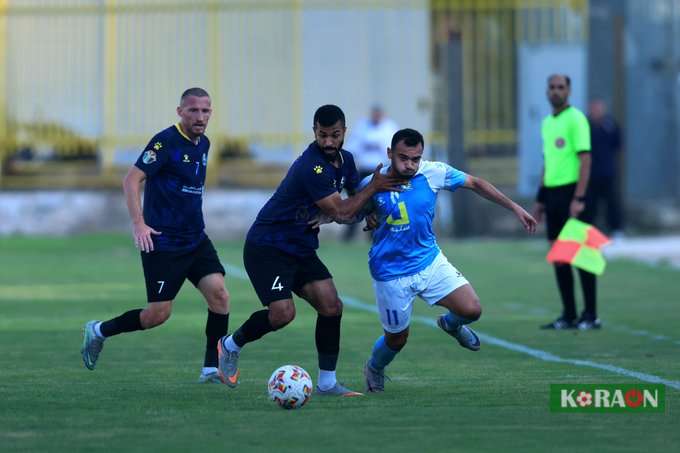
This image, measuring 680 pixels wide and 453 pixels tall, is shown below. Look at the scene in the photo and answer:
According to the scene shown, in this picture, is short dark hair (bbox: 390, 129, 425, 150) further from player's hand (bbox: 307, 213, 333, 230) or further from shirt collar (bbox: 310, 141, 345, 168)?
player's hand (bbox: 307, 213, 333, 230)

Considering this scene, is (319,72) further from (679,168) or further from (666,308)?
(666,308)

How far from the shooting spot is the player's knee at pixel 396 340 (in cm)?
945

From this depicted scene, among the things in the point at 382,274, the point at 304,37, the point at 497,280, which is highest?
the point at 304,37

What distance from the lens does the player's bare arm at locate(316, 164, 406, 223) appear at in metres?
9.14

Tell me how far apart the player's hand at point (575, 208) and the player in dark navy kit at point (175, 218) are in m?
4.22

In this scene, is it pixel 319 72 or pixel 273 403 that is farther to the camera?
pixel 319 72

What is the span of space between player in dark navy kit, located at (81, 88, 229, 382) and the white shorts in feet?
4.16

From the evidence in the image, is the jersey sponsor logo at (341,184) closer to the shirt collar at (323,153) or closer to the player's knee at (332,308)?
the shirt collar at (323,153)

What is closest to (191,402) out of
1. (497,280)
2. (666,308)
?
(666,308)

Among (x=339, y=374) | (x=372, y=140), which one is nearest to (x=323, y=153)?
(x=339, y=374)

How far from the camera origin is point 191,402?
8977mm

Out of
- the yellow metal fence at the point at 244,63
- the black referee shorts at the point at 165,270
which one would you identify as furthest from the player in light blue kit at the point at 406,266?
the yellow metal fence at the point at 244,63

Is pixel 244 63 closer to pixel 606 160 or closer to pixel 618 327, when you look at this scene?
pixel 606 160

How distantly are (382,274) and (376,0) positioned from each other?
62.0 ft
